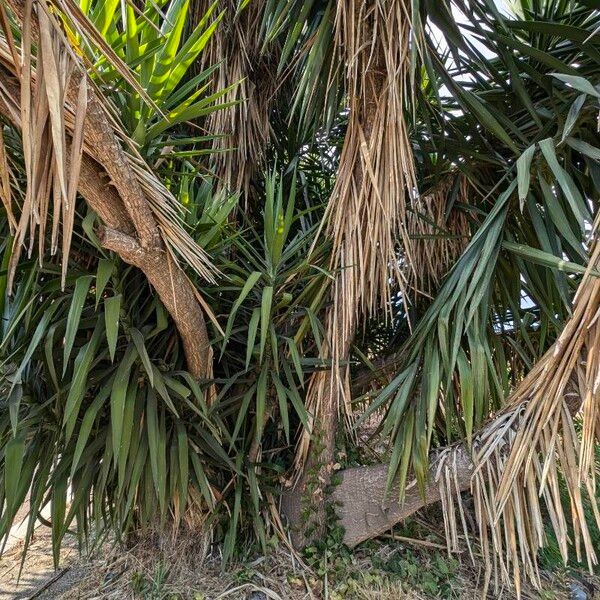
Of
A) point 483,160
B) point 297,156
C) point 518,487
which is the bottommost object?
point 518,487

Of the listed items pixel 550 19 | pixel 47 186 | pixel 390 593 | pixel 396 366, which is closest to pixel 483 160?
pixel 550 19

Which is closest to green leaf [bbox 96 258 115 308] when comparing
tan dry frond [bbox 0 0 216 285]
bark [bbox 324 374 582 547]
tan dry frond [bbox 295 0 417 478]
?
tan dry frond [bbox 0 0 216 285]

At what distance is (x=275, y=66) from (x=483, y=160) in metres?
A: 1.01

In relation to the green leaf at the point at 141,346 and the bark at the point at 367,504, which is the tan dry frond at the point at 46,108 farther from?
the bark at the point at 367,504

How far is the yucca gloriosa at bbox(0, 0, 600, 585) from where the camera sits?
44.3 inches

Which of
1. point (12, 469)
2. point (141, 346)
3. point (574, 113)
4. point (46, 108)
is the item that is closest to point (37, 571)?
point (12, 469)

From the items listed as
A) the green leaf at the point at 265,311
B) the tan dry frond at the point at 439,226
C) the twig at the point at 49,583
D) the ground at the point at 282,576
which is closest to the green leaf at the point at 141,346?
the green leaf at the point at 265,311

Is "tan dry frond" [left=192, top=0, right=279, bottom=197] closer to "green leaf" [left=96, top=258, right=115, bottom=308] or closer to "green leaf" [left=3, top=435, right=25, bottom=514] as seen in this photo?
"green leaf" [left=96, top=258, right=115, bottom=308]

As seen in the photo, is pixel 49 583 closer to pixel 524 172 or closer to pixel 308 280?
pixel 308 280

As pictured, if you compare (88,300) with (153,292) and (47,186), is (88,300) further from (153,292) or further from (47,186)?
(47,186)

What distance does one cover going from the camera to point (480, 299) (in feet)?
4.09

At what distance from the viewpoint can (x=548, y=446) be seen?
1.24 meters

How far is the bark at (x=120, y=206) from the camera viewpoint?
0.83m

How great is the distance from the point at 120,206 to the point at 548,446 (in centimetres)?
129
